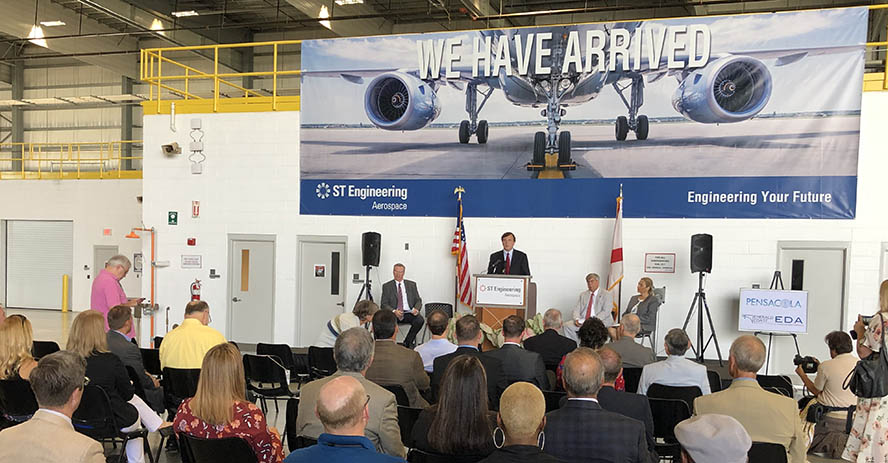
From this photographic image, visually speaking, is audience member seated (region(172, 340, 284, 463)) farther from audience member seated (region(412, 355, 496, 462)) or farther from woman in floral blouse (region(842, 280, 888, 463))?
woman in floral blouse (region(842, 280, 888, 463))

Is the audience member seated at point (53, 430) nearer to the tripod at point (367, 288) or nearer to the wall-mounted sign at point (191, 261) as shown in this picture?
the tripod at point (367, 288)

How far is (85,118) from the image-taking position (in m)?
24.0

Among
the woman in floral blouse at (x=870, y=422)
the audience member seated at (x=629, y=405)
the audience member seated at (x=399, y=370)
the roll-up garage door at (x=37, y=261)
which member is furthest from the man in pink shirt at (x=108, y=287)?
the roll-up garage door at (x=37, y=261)

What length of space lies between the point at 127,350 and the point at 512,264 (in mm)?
5289

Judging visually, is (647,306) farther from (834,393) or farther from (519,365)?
(519,365)

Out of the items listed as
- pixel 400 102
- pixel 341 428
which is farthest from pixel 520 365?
pixel 400 102

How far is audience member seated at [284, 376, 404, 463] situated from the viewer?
246 centimetres

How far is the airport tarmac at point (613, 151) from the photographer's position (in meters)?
8.57

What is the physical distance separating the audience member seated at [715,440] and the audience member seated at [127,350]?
154 inches

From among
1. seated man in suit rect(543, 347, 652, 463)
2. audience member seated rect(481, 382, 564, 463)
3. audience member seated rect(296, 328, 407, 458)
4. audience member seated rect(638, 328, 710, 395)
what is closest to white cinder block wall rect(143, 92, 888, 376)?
audience member seated rect(638, 328, 710, 395)

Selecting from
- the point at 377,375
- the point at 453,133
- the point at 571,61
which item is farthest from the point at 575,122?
the point at 377,375

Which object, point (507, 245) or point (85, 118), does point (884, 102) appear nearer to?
point (507, 245)

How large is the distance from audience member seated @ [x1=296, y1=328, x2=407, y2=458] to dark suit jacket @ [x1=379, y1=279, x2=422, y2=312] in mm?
6006

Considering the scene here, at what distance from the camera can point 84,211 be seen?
656 inches
